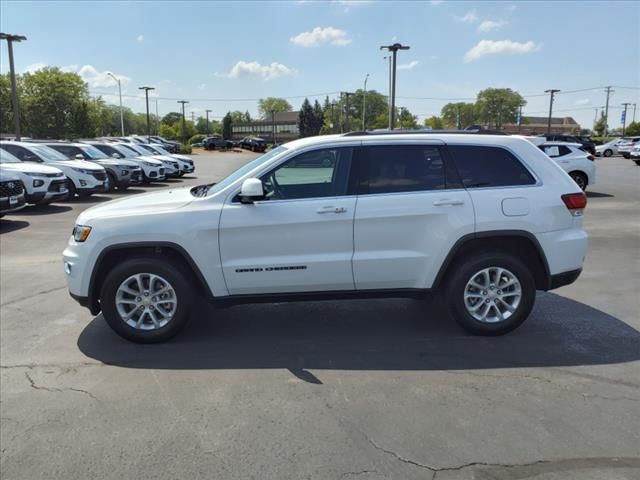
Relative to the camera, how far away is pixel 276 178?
4734 millimetres

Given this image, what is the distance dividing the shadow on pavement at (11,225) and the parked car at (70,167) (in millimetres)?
3368

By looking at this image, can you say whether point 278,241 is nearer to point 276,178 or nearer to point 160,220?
point 276,178

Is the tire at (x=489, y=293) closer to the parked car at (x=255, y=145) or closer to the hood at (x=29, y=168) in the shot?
the hood at (x=29, y=168)

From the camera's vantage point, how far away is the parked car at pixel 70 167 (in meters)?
14.9

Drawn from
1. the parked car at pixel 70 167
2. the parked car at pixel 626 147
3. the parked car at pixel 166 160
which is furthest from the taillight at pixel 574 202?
the parked car at pixel 626 147

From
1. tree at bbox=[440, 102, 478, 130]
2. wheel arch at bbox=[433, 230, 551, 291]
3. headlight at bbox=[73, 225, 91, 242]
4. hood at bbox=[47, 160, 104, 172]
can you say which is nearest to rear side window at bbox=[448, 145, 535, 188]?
wheel arch at bbox=[433, 230, 551, 291]

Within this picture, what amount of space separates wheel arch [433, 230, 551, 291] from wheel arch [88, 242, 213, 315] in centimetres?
210

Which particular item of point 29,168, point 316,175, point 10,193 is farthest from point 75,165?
point 316,175

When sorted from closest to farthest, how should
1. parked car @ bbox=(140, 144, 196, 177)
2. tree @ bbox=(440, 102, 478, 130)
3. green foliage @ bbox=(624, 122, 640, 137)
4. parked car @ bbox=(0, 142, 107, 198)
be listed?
1. parked car @ bbox=(0, 142, 107, 198)
2. parked car @ bbox=(140, 144, 196, 177)
3. green foliage @ bbox=(624, 122, 640, 137)
4. tree @ bbox=(440, 102, 478, 130)

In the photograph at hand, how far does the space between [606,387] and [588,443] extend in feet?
2.79

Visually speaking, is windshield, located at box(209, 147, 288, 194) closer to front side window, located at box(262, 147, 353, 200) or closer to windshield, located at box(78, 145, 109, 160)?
front side window, located at box(262, 147, 353, 200)

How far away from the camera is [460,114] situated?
15225 centimetres

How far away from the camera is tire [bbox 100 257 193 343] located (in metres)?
4.48

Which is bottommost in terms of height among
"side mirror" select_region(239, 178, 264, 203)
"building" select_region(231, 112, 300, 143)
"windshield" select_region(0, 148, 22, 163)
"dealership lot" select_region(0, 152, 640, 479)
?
"dealership lot" select_region(0, 152, 640, 479)
